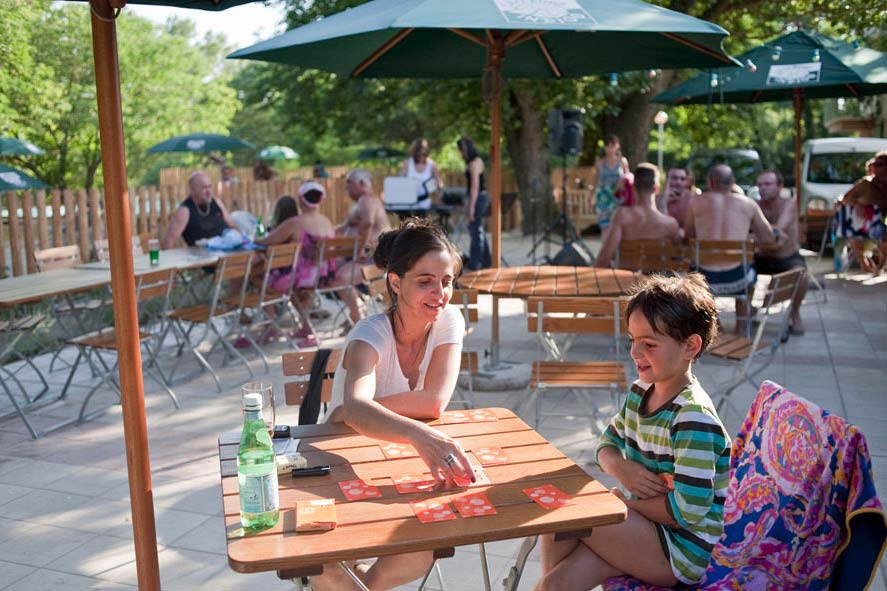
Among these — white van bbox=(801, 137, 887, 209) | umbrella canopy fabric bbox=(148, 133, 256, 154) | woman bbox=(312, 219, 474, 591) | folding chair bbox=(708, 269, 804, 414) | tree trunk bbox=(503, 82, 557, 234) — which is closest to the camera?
woman bbox=(312, 219, 474, 591)

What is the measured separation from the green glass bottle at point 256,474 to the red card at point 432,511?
0.31 m

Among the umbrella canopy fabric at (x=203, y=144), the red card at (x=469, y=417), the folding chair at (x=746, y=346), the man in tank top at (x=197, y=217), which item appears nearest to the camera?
the red card at (x=469, y=417)

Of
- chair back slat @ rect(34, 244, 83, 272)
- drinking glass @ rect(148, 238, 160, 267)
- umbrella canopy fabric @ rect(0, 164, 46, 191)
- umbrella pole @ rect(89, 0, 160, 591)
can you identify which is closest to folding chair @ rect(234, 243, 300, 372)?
drinking glass @ rect(148, 238, 160, 267)

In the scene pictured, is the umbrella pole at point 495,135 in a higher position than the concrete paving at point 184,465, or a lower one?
higher

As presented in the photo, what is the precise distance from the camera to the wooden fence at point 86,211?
864 cm

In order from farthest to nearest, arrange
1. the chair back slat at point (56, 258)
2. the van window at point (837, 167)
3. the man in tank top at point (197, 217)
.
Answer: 1. the van window at point (837, 167)
2. the man in tank top at point (197, 217)
3. the chair back slat at point (56, 258)

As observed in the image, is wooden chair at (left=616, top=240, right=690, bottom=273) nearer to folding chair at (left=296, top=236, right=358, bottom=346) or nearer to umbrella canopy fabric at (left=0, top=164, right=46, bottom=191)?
folding chair at (left=296, top=236, right=358, bottom=346)

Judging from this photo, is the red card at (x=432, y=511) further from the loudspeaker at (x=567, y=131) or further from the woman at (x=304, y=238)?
the loudspeaker at (x=567, y=131)

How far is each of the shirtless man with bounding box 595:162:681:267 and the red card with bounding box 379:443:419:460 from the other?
5.36 metres

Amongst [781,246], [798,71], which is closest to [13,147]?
[781,246]

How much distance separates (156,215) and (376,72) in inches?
201

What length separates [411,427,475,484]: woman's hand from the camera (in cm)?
217

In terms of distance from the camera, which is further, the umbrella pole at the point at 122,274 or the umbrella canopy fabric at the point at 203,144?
the umbrella canopy fabric at the point at 203,144

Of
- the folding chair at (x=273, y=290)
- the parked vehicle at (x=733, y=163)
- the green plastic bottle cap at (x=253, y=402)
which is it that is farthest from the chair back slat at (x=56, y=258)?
the parked vehicle at (x=733, y=163)
